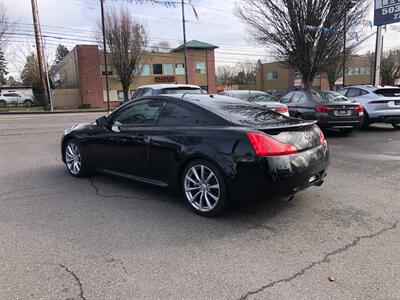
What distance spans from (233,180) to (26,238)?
230 centimetres

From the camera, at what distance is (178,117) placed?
4562mm

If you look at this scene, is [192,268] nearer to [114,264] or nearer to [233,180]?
[114,264]

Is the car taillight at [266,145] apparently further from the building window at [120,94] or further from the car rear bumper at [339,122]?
the building window at [120,94]

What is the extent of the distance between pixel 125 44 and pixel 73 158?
33.4m

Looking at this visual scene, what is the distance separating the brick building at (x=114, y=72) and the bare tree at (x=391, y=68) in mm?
26214

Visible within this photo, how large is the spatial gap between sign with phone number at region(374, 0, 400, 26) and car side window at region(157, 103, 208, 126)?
15031 millimetres

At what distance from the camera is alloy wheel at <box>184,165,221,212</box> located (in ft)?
13.4

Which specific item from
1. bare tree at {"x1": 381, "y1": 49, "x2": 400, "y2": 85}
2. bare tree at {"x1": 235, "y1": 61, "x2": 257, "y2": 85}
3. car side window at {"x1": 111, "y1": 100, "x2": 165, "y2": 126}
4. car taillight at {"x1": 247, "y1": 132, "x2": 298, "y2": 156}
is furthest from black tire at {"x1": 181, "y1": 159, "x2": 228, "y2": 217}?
bare tree at {"x1": 235, "y1": 61, "x2": 257, "y2": 85}

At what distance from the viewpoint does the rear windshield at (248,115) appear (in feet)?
13.8

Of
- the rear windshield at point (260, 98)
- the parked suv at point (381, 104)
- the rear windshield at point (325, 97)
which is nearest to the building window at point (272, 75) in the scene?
the parked suv at point (381, 104)

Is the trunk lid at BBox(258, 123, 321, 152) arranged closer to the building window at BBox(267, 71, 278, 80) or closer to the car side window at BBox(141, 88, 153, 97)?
the car side window at BBox(141, 88, 153, 97)

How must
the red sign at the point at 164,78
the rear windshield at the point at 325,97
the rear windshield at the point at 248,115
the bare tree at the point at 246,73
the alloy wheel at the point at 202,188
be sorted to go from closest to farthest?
the alloy wheel at the point at 202,188 < the rear windshield at the point at 248,115 < the rear windshield at the point at 325,97 < the red sign at the point at 164,78 < the bare tree at the point at 246,73

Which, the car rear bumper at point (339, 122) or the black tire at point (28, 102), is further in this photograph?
the black tire at point (28, 102)

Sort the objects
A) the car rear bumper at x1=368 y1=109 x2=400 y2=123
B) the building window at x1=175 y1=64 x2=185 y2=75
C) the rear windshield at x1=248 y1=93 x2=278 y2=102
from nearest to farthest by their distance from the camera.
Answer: the rear windshield at x1=248 y1=93 x2=278 y2=102 → the car rear bumper at x1=368 y1=109 x2=400 y2=123 → the building window at x1=175 y1=64 x2=185 y2=75
